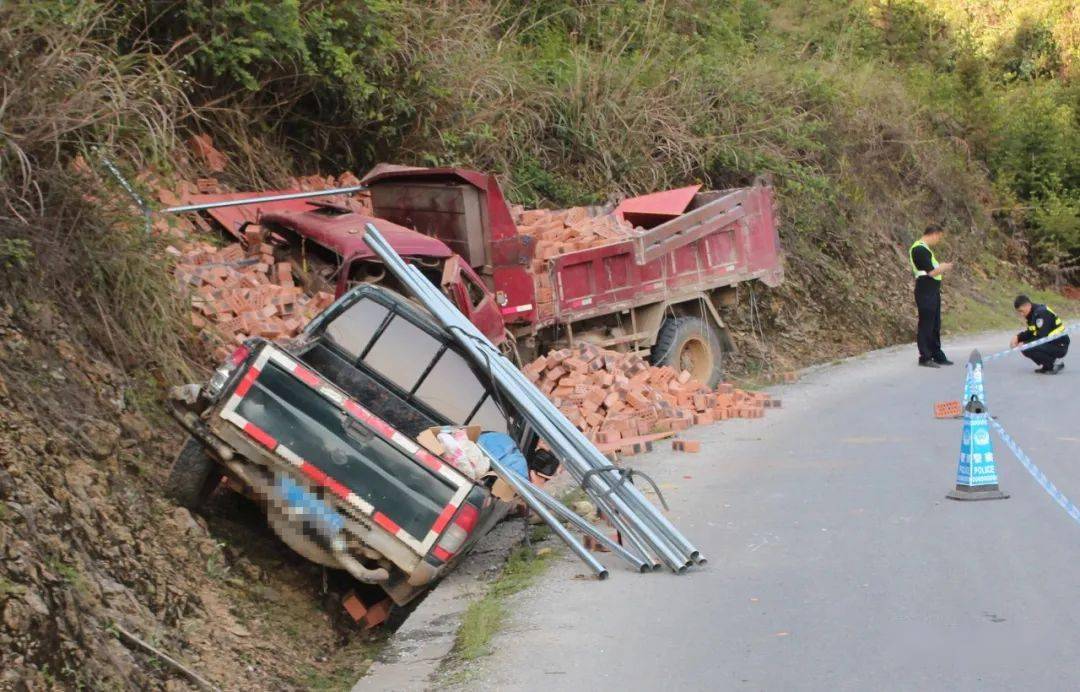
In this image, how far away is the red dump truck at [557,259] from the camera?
12.2 metres

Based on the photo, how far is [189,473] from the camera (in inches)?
332

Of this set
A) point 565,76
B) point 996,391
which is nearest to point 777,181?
point 565,76

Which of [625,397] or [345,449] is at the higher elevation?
[345,449]

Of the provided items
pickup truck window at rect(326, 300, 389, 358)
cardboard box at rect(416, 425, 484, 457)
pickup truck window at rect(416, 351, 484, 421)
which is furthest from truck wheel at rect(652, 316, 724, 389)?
cardboard box at rect(416, 425, 484, 457)

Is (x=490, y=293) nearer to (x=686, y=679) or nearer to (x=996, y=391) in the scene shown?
(x=996, y=391)

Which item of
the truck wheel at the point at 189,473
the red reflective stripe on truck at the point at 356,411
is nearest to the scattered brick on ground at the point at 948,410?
the red reflective stripe on truck at the point at 356,411

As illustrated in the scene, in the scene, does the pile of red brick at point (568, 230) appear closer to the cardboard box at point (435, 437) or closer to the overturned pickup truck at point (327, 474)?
the cardboard box at point (435, 437)

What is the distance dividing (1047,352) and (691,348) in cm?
418

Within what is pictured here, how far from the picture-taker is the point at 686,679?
6070 millimetres

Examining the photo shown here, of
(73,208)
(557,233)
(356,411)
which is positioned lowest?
(356,411)

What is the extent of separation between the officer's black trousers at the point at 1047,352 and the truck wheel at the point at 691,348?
3.69m

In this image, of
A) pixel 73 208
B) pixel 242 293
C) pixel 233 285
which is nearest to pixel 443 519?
pixel 73 208

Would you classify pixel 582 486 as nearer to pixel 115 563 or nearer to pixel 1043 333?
pixel 115 563

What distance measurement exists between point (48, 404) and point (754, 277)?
1006 cm
